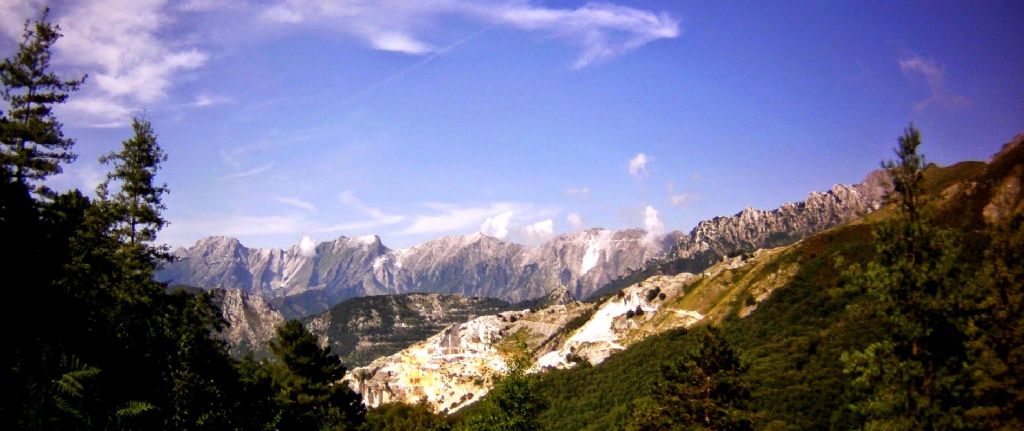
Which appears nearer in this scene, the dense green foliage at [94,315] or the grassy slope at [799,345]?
the dense green foliage at [94,315]

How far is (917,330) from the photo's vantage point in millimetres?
26531

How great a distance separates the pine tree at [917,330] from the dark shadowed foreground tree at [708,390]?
22.5m

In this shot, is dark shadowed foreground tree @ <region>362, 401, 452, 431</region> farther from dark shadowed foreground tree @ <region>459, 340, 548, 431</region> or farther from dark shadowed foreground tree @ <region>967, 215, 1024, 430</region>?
dark shadowed foreground tree @ <region>967, 215, 1024, 430</region>

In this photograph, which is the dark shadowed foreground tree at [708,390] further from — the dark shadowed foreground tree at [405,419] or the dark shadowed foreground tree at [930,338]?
the dark shadowed foreground tree at [405,419]

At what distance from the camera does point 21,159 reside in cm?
3219

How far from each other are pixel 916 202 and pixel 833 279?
15512cm

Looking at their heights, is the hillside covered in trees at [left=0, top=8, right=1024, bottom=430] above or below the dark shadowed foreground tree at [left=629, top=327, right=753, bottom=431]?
above

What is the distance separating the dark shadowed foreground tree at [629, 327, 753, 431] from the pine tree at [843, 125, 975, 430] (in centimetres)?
2255

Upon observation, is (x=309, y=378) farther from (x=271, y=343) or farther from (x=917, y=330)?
(x=917, y=330)

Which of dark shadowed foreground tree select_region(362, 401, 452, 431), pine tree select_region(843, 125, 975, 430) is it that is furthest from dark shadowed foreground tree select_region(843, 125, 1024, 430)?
dark shadowed foreground tree select_region(362, 401, 452, 431)

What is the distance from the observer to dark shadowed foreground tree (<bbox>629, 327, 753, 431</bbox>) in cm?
4988

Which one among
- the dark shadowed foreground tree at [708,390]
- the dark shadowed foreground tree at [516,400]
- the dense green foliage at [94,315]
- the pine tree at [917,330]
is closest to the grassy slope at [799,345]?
the dark shadowed foreground tree at [708,390]

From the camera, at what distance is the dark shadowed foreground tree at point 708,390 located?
164 feet

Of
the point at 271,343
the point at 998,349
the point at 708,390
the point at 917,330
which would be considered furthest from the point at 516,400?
the point at 271,343
